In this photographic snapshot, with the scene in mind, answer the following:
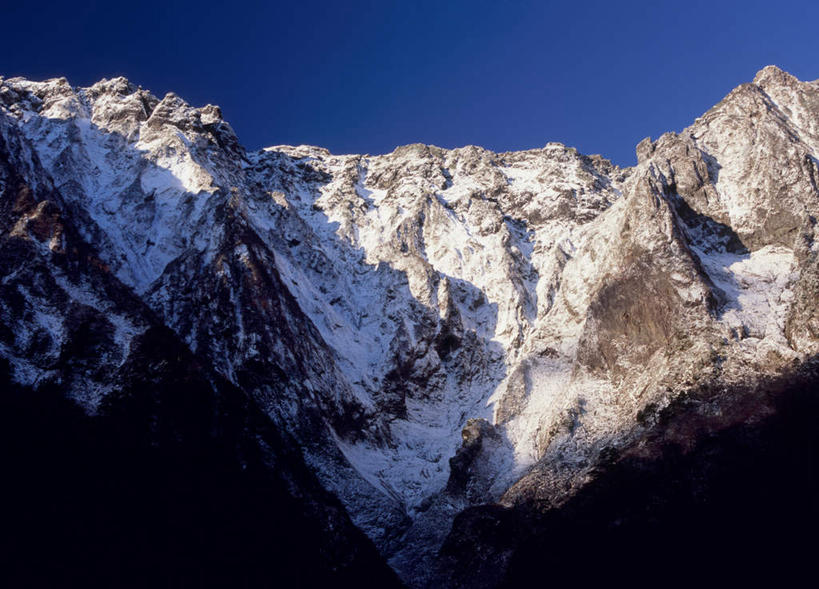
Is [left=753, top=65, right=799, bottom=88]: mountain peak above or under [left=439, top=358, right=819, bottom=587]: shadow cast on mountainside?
above

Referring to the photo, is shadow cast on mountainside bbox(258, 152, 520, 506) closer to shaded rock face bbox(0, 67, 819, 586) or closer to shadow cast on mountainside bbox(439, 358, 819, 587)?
shaded rock face bbox(0, 67, 819, 586)

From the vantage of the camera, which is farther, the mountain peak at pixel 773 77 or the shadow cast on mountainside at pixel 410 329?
the mountain peak at pixel 773 77

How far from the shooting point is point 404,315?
7369cm

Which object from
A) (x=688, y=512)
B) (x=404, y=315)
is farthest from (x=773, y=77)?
(x=688, y=512)

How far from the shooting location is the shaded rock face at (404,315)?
1762 inches

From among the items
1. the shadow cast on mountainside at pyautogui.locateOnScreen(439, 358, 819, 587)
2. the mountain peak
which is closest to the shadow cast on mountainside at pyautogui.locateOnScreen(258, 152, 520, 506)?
the shadow cast on mountainside at pyautogui.locateOnScreen(439, 358, 819, 587)

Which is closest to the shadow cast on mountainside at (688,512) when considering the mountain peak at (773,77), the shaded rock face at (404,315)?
the shaded rock face at (404,315)

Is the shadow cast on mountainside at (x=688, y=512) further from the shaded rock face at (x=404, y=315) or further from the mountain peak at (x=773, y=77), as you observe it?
the mountain peak at (x=773, y=77)

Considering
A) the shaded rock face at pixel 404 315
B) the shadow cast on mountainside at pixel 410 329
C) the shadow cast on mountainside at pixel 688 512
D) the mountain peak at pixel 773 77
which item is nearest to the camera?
the shadow cast on mountainside at pixel 688 512

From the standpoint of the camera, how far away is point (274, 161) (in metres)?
Answer: 109

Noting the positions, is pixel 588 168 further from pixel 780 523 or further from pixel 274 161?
pixel 780 523

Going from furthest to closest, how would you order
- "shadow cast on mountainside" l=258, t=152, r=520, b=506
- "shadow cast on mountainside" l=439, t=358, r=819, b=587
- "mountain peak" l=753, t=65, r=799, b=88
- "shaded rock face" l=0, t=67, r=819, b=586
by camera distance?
"mountain peak" l=753, t=65, r=799, b=88
"shadow cast on mountainside" l=258, t=152, r=520, b=506
"shaded rock face" l=0, t=67, r=819, b=586
"shadow cast on mountainside" l=439, t=358, r=819, b=587

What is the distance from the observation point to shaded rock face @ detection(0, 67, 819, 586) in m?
44.8

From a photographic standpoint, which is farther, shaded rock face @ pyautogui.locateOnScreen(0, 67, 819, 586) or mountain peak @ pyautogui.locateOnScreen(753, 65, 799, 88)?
mountain peak @ pyautogui.locateOnScreen(753, 65, 799, 88)
